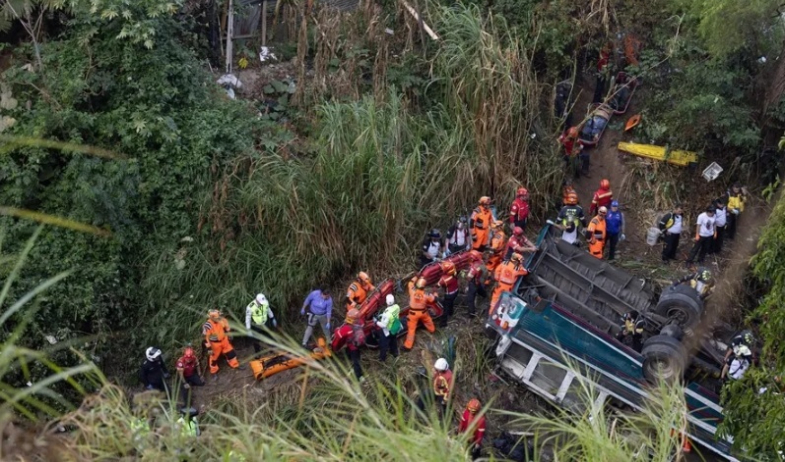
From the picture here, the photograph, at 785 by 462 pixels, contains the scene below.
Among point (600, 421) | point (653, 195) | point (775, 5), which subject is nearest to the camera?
point (600, 421)

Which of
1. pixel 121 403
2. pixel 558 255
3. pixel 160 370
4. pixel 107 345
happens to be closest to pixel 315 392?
pixel 160 370

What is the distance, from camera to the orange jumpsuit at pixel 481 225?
40.6ft

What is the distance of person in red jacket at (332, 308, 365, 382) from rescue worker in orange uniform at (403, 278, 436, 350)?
735 mm

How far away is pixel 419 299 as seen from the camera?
11.2 m

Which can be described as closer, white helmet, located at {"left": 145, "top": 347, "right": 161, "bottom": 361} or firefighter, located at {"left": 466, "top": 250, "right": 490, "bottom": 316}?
white helmet, located at {"left": 145, "top": 347, "right": 161, "bottom": 361}

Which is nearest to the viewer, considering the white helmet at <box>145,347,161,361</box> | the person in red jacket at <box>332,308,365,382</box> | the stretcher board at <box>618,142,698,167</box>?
the white helmet at <box>145,347,161,361</box>

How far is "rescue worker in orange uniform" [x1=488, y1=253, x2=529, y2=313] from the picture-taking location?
11.3 m

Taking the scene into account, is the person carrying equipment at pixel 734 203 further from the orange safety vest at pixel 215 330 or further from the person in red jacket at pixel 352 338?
the orange safety vest at pixel 215 330

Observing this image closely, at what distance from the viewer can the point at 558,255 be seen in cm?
1200

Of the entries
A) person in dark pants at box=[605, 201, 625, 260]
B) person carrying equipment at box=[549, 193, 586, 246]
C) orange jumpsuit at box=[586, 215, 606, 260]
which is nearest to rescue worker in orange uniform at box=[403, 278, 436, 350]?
person carrying equipment at box=[549, 193, 586, 246]

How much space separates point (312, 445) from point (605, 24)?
39.8 feet

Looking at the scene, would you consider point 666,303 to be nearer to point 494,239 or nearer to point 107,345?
point 494,239

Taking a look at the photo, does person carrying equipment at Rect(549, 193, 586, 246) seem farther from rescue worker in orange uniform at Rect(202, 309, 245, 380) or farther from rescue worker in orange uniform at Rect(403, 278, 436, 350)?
rescue worker in orange uniform at Rect(202, 309, 245, 380)

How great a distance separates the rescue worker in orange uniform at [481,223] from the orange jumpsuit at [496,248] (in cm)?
20
